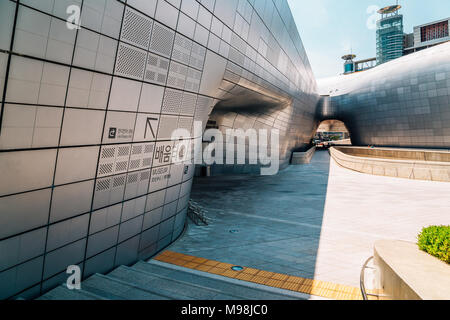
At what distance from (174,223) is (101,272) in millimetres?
3699

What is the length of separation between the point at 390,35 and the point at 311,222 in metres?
177

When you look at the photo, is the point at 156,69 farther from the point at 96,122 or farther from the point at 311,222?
the point at 311,222

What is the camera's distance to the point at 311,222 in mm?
12953

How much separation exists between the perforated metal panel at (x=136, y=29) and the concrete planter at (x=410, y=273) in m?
8.02

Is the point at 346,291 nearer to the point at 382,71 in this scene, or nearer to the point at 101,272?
the point at 101,272

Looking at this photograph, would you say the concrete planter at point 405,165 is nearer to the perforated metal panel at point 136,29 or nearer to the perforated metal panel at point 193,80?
the perforated metal panel at point 193,80

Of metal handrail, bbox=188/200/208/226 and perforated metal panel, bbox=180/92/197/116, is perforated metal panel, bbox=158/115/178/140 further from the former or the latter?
metal handrail, bbox=188/200/208/226

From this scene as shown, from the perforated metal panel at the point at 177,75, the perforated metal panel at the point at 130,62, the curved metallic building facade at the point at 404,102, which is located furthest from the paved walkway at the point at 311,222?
the curved metallic building facade at the point at 404,102

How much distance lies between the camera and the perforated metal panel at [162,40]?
24.6 feet

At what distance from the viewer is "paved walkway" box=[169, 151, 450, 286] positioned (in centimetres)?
892

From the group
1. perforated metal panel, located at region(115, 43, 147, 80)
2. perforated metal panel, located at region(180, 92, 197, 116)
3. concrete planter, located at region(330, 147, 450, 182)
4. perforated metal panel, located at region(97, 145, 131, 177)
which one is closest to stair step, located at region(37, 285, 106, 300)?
perforated metal panel, located at region(97, 145, 131, 177)

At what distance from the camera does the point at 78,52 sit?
5.54m

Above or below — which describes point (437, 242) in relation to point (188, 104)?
below

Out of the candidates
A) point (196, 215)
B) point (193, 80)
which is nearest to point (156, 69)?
point (193, 80)
